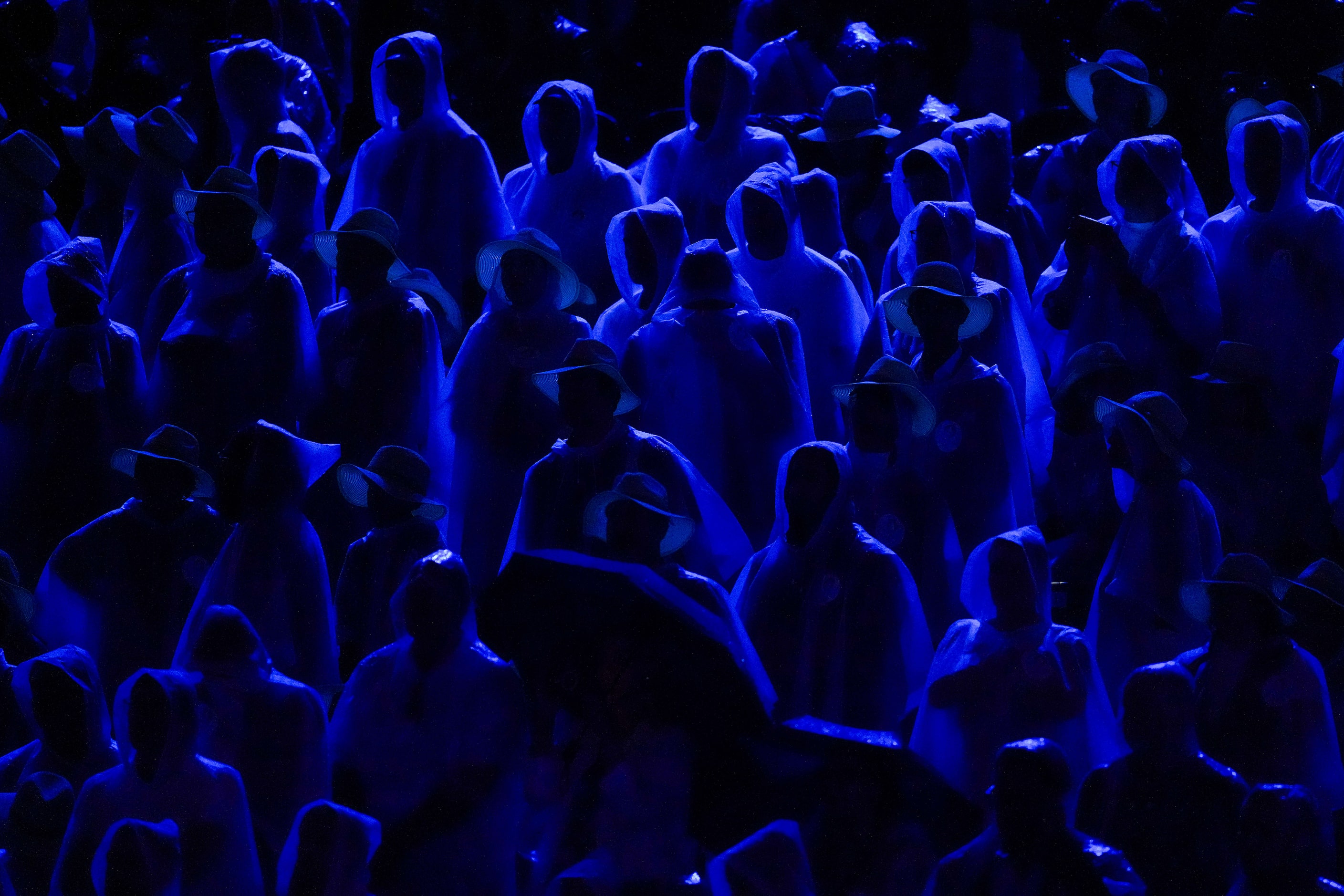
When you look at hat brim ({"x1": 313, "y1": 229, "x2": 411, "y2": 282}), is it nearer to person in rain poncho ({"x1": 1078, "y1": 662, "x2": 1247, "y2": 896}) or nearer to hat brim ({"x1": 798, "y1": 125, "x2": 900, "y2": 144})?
hat brim ({"x1": 798, "y1": 125, "x2": 900, "y2": 144})

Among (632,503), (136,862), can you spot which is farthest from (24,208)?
(136,862)

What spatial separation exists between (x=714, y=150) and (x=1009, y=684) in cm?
329

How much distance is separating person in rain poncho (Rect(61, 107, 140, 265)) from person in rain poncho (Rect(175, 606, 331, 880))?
3176mm

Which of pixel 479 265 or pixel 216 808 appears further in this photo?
pixel 479 265

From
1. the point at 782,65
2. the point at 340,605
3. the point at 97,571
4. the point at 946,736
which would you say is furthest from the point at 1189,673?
the point at 782,65

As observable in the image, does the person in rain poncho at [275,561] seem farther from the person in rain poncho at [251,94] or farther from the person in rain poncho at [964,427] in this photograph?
the person in rain poncho at [251,94]

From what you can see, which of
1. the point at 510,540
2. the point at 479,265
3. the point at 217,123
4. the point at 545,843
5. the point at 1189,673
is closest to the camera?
the point at 545,843

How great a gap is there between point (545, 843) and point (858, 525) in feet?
4.44

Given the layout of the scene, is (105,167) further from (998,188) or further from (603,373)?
(998,188)

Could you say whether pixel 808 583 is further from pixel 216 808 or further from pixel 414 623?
pixel 216 808

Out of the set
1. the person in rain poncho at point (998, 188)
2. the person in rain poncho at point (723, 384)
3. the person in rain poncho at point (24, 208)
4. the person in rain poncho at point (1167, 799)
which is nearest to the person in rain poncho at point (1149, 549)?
the person in rain poncho at point (1167, 799)

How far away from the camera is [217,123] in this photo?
9.20m

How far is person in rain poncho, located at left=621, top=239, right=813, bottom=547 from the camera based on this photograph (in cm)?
670

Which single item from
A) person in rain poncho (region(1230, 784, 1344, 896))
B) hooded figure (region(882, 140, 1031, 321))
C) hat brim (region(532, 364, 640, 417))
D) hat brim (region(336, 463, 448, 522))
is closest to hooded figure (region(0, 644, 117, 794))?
hat brim (region(336, 463, 448, 522))
